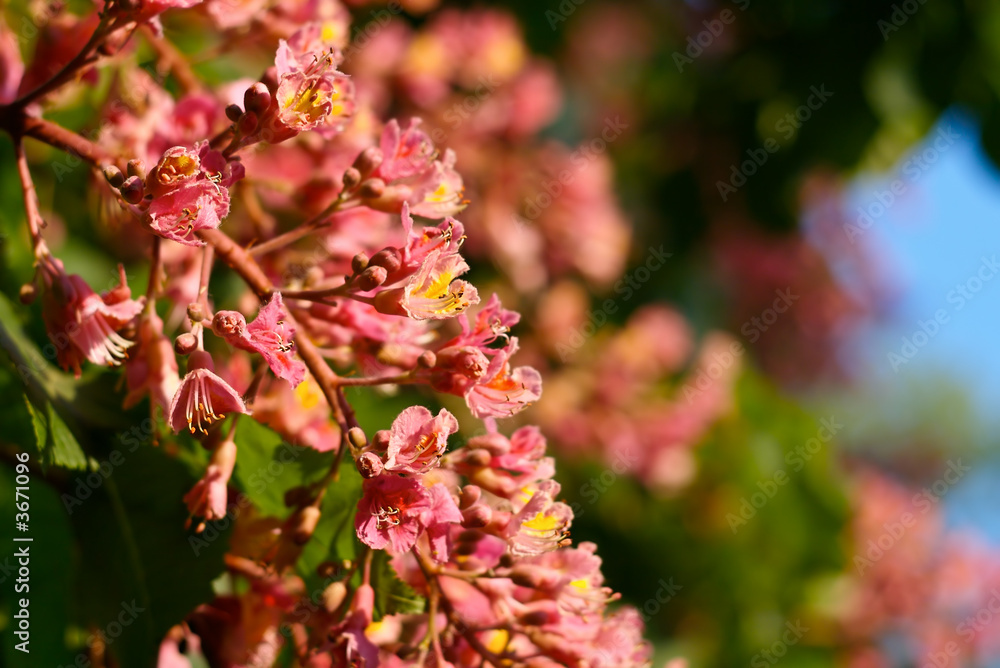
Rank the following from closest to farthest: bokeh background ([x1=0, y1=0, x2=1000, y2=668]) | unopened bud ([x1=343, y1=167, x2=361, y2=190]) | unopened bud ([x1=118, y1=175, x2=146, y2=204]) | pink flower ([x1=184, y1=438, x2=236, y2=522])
A: unopened bud ([x1=118, y1=175, x2=146, y2=204]) < pink flower ([x1=184, y1=438, x2=236, y2=522]) < unopened bud ([x1=343, y1=167, x2=361, y2=190]) < bokeh background ([x1=0, y1=0, x2=1000, y2=668])

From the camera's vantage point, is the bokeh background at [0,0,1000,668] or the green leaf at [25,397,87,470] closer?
the green leaf at [25,397,87,470]

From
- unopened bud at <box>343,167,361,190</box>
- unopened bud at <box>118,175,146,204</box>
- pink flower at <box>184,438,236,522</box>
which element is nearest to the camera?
unopened bud at <box>118,175,146,204</box>

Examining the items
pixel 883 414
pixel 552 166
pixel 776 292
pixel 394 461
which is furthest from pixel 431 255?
pixel 883 414

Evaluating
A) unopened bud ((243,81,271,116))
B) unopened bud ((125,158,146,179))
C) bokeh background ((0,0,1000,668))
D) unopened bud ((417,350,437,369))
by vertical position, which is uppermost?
unopened bud ((243,81,271,116))

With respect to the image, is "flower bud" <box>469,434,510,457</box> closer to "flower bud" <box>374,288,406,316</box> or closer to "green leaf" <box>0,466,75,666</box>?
"flower bud" <box>374,288,406,316</box>

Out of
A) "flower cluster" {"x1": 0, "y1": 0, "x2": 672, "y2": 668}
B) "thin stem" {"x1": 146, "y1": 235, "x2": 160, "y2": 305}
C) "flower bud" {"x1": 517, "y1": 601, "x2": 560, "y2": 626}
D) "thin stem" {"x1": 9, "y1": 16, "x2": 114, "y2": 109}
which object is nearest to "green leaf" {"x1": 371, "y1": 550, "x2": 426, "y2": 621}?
"flower cluster" {"x1": 0, "y1": 0, "x2": 672, "y2": 668}

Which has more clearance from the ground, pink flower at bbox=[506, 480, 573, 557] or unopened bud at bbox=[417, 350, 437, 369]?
unopened bud at bbox=[417, 350, 437, 369]
